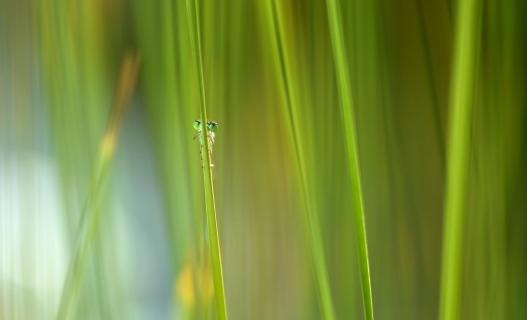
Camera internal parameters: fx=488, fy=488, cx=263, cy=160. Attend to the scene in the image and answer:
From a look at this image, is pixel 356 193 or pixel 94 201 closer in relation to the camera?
pixel 356 193

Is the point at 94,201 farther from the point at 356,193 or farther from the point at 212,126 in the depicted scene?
the point at 356,193

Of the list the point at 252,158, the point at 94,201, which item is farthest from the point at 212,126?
the point at 94,201

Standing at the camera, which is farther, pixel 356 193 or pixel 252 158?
pixel 252 158

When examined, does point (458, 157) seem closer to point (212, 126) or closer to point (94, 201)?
point (212, 126)

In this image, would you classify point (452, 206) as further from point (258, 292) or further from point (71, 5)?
point (71, 5)

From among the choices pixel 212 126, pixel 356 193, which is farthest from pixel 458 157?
→ pixel 212 126

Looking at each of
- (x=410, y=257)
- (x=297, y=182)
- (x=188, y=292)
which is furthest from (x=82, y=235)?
(x=410, y=257)

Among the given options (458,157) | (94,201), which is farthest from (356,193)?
(94,201)

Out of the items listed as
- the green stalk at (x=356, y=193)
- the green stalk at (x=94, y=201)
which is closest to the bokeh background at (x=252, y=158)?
the green stalk at (x=94, y=201)
